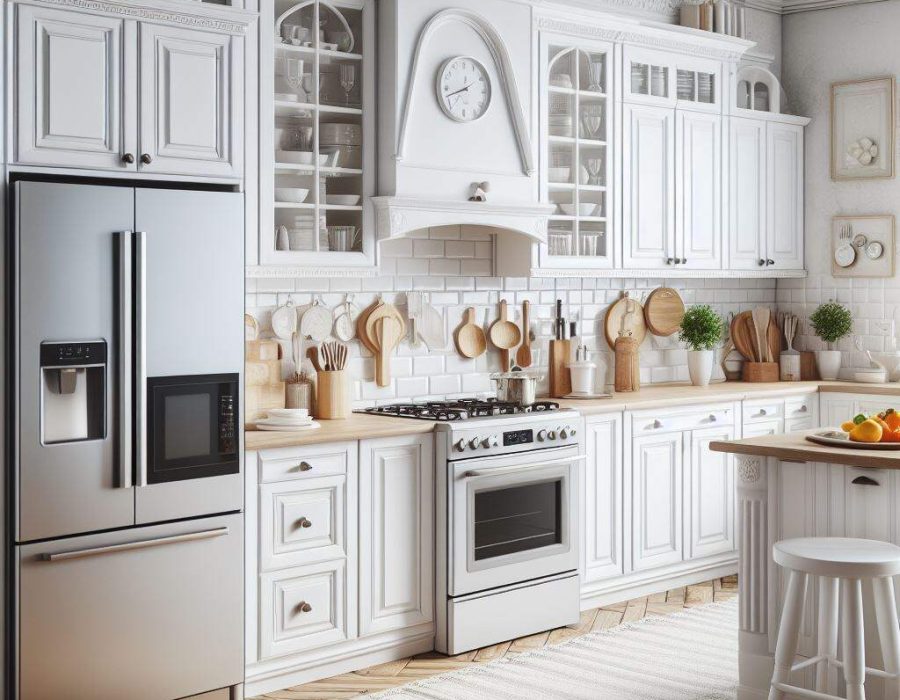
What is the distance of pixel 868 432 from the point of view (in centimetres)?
403

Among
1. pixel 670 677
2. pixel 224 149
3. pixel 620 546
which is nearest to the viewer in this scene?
pixel 224 149

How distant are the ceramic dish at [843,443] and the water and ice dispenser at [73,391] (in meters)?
2.46

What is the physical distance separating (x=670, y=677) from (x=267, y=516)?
1.68m

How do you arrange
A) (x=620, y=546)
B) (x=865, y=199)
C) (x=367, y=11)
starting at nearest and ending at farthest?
(x=367, y=11), (x=620, y=546), (x=865, y=199)

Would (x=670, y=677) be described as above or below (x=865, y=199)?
below

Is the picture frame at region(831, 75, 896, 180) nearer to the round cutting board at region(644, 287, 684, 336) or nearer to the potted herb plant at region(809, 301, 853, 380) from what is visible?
the potted herb plant at region(809, 301, 853, 380)

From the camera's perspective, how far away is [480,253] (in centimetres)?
577

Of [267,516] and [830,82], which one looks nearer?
[267,516]

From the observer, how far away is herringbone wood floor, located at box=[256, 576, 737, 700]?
445 centimetres

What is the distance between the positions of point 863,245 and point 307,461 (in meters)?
3.94

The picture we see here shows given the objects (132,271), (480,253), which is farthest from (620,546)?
(132,271)

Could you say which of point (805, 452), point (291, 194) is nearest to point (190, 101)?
point (291, 194)

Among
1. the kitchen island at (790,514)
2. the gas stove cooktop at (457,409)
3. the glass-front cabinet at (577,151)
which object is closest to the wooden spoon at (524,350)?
the glass-front cabinet at (577,151)

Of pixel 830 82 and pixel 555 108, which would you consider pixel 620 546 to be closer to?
pixel 555 108
